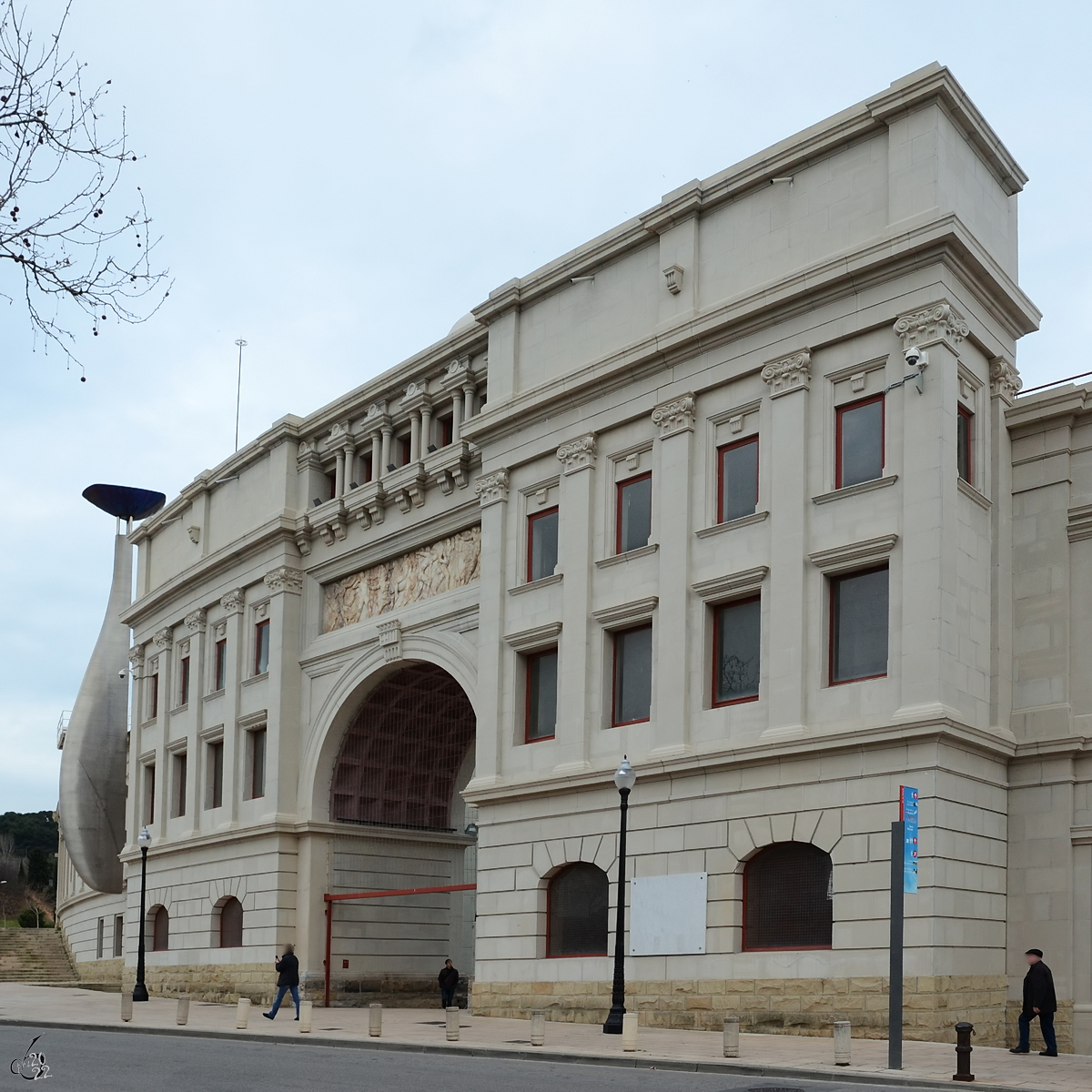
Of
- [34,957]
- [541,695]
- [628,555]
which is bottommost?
[34,957]

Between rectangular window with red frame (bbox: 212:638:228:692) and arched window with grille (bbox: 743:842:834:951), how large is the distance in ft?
75.8

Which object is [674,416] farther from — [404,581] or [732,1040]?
[732,1040]

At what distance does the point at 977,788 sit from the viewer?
2642cm

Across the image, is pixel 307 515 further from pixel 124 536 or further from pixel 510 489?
pixel 124 536

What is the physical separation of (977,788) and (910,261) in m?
9.50

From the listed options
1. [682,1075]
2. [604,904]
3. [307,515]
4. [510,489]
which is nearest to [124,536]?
[307,515]

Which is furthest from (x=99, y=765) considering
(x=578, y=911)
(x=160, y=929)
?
(x=578, y=911)

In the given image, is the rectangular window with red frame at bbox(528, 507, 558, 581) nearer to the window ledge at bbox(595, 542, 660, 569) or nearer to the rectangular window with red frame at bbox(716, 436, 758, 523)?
the window ledge at bbox(595, 542, 660, 569)

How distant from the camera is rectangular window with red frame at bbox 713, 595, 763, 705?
1139 inches

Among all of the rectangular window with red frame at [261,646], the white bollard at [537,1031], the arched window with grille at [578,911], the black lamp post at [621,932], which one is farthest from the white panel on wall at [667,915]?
the rectangular window with red frame at [261,646]

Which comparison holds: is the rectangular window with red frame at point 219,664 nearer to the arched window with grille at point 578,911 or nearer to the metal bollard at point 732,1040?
the arched window with grille at point 578,911

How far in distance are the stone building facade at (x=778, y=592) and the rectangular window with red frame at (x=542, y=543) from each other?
0.10m

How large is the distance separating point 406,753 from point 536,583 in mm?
12141

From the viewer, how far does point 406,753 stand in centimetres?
4366
